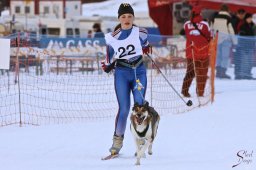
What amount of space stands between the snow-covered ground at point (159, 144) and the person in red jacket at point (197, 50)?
5.73 ft

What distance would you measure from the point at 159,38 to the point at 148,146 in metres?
13.7

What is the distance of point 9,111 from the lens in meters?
10.6

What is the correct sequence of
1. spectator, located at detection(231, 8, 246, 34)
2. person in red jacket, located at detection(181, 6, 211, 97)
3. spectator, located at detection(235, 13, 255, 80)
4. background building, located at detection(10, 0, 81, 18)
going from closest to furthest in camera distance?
person in red jacket, located at detection(181, 6, 211, 97)
spectator, located at detection(235, 13, 255, 80)
spectator, located at detection(231, 8, 246, 34)
background building, located at detection(10, 0, 81, 18)

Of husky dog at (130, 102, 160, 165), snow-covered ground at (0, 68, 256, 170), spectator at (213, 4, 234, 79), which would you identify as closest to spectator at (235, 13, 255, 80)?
spectator at (213, 4, 234, 79)

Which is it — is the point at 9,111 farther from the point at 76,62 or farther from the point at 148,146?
the point at 76,62

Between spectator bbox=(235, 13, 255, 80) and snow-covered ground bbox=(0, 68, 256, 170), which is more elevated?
spectator bbox=(235, 13, 255, 80)

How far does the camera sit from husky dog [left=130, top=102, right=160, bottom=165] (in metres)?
6.36

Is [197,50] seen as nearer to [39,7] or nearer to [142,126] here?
[142,126]

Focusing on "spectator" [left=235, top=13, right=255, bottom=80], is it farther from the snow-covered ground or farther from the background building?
the background building

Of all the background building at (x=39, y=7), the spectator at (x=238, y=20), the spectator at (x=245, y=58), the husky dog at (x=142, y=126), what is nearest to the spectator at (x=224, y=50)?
the spectator at (x=238, y=20)

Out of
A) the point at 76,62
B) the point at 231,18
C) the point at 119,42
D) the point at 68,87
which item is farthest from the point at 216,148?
the point at 76,62

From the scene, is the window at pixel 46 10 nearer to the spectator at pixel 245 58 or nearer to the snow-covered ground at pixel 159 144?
the spectator at pixel 245 58

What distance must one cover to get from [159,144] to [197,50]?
17.1 ft

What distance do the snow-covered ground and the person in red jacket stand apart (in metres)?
1.75
